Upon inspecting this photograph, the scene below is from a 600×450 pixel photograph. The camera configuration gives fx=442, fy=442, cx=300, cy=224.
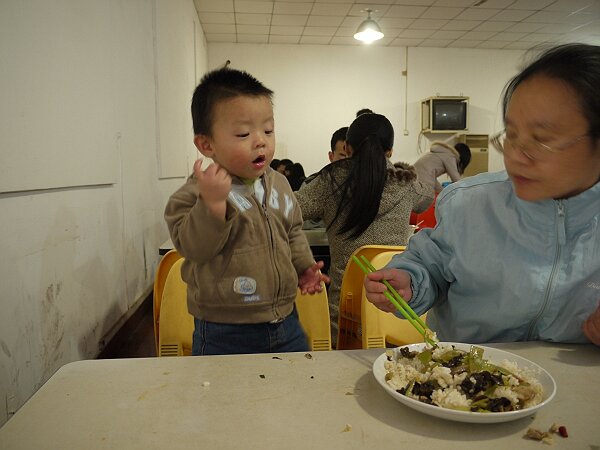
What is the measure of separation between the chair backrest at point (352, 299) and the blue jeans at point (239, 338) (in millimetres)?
421

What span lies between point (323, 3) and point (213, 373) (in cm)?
599

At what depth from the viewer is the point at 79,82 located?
176cm

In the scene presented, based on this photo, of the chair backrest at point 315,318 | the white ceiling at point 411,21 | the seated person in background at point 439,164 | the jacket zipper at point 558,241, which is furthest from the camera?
the white ceiling at point 411,21

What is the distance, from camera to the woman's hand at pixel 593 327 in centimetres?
89

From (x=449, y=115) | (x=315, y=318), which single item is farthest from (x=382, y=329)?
(x=449, y=115)

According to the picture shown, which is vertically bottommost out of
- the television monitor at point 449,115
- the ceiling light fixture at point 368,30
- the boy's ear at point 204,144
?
the boy's ear at point 204,144

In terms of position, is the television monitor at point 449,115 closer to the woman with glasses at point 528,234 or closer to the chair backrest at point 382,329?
the chair backrest at point 382,329

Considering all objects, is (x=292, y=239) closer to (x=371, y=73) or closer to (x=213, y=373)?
(x=213, y=373)

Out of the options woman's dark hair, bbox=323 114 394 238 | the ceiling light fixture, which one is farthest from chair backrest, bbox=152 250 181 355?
the ceiling light fixture

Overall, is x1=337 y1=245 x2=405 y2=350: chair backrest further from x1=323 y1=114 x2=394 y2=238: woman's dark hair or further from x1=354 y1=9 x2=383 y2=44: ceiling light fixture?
x1=354 y1=9 x2=383 y2=44: ceiling light fixture

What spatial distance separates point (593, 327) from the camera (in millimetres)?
897

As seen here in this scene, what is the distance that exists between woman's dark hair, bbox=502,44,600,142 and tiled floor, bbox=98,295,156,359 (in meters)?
2.13

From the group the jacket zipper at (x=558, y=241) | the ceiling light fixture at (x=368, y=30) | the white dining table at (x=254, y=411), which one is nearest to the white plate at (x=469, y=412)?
the white dining table at (x=254, y=411)

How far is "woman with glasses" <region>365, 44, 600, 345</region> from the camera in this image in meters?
0.86
